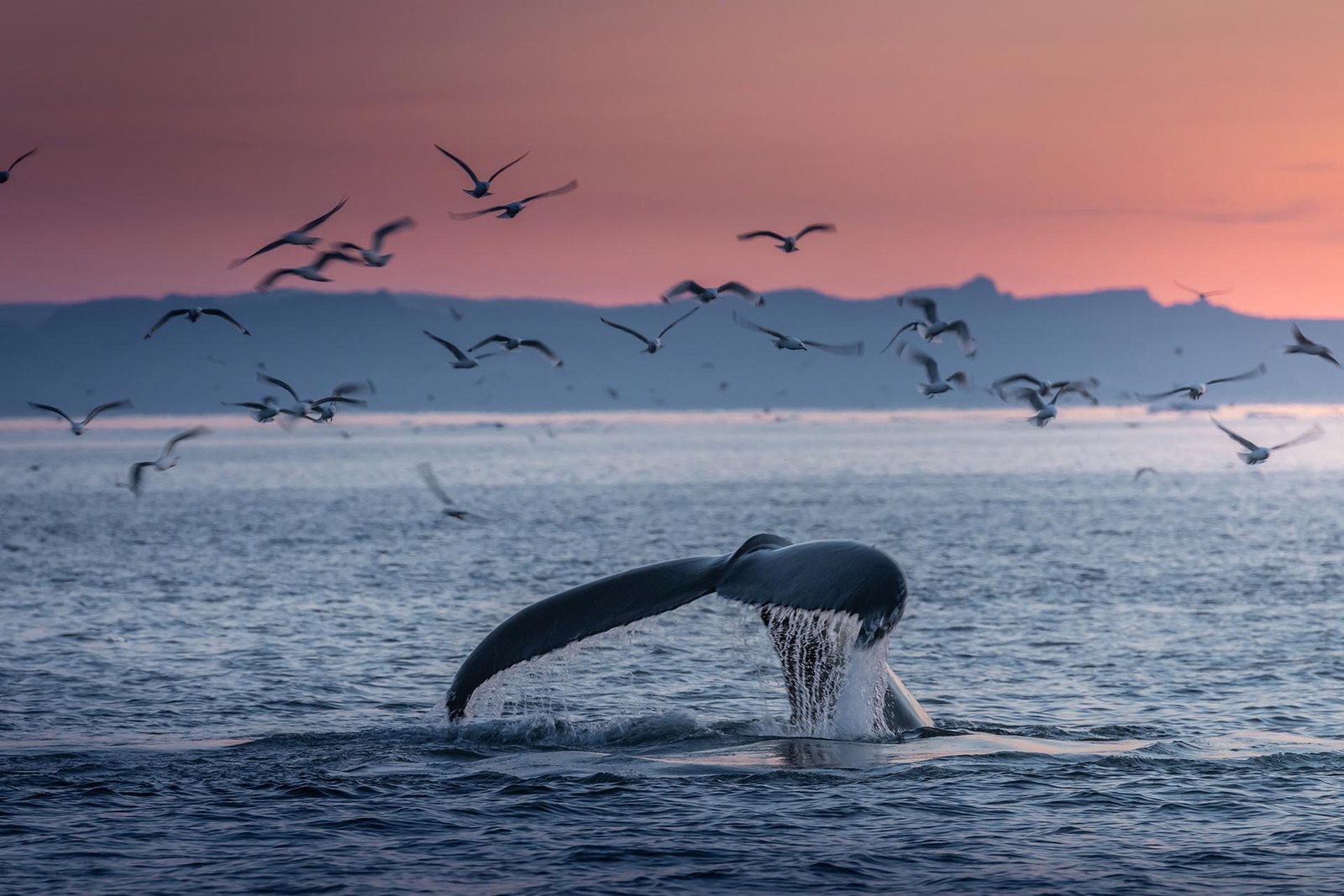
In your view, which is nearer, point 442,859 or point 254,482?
point 442,859

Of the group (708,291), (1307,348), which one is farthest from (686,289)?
(1307,348)

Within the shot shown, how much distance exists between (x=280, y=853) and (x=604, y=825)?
90.0 inches

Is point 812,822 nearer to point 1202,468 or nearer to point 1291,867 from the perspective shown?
point 1291,867

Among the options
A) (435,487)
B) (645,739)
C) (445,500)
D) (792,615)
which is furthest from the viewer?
(445,500)

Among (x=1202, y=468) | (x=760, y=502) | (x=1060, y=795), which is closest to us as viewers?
(x=1060, y=795)

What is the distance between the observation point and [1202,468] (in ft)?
394

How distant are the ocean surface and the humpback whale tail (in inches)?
12.2

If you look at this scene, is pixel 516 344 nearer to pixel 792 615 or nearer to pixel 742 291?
pixel 742 291

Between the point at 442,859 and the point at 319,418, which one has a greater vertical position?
the point at 319,418

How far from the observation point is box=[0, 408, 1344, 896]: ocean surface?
1080 centimetres

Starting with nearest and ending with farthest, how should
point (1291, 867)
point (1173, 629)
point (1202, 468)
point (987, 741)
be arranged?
point (1291, 867)
point (987, 741)
point (1173, 629)
point (1202, 468)

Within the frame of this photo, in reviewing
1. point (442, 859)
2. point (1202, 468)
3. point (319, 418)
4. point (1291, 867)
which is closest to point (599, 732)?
point (442, 859)

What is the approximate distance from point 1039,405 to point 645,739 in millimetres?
15240

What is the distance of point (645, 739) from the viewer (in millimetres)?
14539
